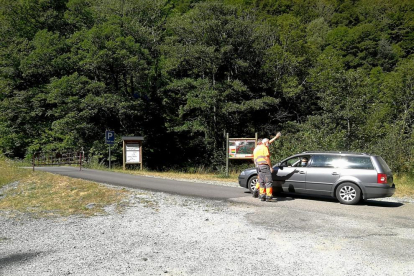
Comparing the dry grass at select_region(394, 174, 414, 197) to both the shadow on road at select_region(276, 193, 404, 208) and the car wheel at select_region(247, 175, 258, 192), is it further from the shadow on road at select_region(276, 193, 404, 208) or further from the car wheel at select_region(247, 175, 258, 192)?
the car wheel at select_region(247, 175, 258, 192)

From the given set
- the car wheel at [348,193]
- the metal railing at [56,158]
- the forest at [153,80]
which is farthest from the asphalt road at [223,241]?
the metal railing at [56,158]

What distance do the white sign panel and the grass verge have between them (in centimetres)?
926

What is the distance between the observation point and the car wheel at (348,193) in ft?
32.7

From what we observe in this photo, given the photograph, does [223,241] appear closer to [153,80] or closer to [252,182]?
[252,182]

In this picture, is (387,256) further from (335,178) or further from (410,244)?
(335,178)

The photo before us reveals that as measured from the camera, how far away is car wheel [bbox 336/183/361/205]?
32.7 ft

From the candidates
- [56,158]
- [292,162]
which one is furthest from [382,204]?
[56,158]

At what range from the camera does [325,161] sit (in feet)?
35.1

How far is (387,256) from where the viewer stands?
559 centimetres

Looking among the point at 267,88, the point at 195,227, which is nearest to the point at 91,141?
the point at 267,88

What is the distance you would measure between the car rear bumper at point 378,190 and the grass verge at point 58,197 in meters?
6.73

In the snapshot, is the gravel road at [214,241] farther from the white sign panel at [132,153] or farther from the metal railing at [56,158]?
the metal railing at [56,158]

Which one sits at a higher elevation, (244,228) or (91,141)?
(91,141)

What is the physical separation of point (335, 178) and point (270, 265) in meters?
5.86
